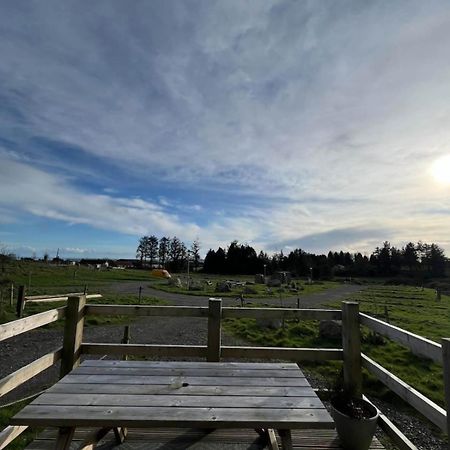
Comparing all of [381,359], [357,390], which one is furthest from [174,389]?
[381,359]

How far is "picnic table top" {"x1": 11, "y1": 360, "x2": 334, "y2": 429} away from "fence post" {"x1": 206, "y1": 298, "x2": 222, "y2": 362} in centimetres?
78

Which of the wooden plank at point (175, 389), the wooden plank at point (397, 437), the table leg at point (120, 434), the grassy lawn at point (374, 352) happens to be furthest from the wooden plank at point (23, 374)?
the grassy lawn at point (374, 352)

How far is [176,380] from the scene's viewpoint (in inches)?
101

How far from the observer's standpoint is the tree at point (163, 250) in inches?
3433

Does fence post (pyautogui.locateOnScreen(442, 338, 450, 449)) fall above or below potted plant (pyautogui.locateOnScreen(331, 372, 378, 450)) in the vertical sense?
above

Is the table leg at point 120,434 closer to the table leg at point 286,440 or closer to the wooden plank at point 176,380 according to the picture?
the wooden plank at point 176,380

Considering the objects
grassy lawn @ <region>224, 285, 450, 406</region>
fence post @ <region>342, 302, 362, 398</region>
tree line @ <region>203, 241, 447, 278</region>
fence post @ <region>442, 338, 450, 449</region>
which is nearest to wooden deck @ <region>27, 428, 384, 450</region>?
fence post @ <region>342, 302, 362, 398</region>

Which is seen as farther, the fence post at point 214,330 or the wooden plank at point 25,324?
the fence post at point 214,330

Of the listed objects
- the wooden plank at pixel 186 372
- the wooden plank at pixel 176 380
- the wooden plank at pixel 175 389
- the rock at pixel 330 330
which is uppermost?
the wooden plank at pixel 186 372

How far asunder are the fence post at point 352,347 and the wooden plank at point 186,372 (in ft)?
3.69

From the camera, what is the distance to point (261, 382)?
259 cm

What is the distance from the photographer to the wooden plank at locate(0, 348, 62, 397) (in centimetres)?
248

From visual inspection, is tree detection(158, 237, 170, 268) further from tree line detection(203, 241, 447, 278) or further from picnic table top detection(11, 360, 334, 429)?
picnic table top detection(11, 360, 334, 429)

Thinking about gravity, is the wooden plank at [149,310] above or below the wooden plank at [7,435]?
above
